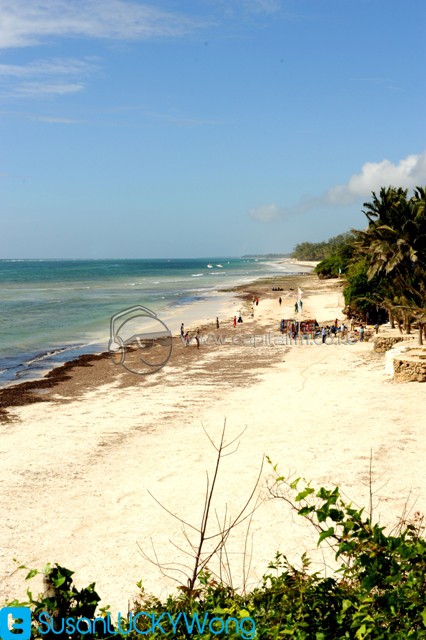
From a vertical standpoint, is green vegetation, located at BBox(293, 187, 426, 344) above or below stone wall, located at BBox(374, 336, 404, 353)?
above

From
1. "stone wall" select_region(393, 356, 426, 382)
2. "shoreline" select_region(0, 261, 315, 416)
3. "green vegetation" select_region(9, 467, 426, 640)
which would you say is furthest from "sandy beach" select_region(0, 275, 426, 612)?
"green vegetation" select_region(9, 467, 426, 640)

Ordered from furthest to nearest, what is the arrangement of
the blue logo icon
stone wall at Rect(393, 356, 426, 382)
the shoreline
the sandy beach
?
the shoreline → stone wall at Rect(393, 356, 426, 382) → the sandy beach → the blue logo icon

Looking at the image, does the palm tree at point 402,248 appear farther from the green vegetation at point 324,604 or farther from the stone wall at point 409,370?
the green vegetation at point 324,604

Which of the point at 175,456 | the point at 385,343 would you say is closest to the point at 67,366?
the point at 385,343

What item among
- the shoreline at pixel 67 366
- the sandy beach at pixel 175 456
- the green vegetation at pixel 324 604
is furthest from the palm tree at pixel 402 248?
the green vegetation at pixel 324 604

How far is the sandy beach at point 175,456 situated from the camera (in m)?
10.1

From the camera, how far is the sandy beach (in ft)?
33.2

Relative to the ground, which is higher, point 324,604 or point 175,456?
point 324,604

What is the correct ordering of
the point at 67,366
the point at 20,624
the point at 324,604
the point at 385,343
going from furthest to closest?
the point at 67,366
the point at 385,343
the point at 324,604
the point at 20,624

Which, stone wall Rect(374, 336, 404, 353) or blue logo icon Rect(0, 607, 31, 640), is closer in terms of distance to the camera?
blue logo icon Rect(0, 607, 31, 640)

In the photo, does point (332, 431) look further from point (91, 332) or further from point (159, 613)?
point (91, 332)

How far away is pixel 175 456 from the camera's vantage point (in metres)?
14.9

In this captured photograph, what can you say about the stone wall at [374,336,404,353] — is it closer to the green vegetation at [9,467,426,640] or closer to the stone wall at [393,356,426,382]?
the stone wall at [393,356,426,382]

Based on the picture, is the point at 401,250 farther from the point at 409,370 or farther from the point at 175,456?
the point at 175,456
